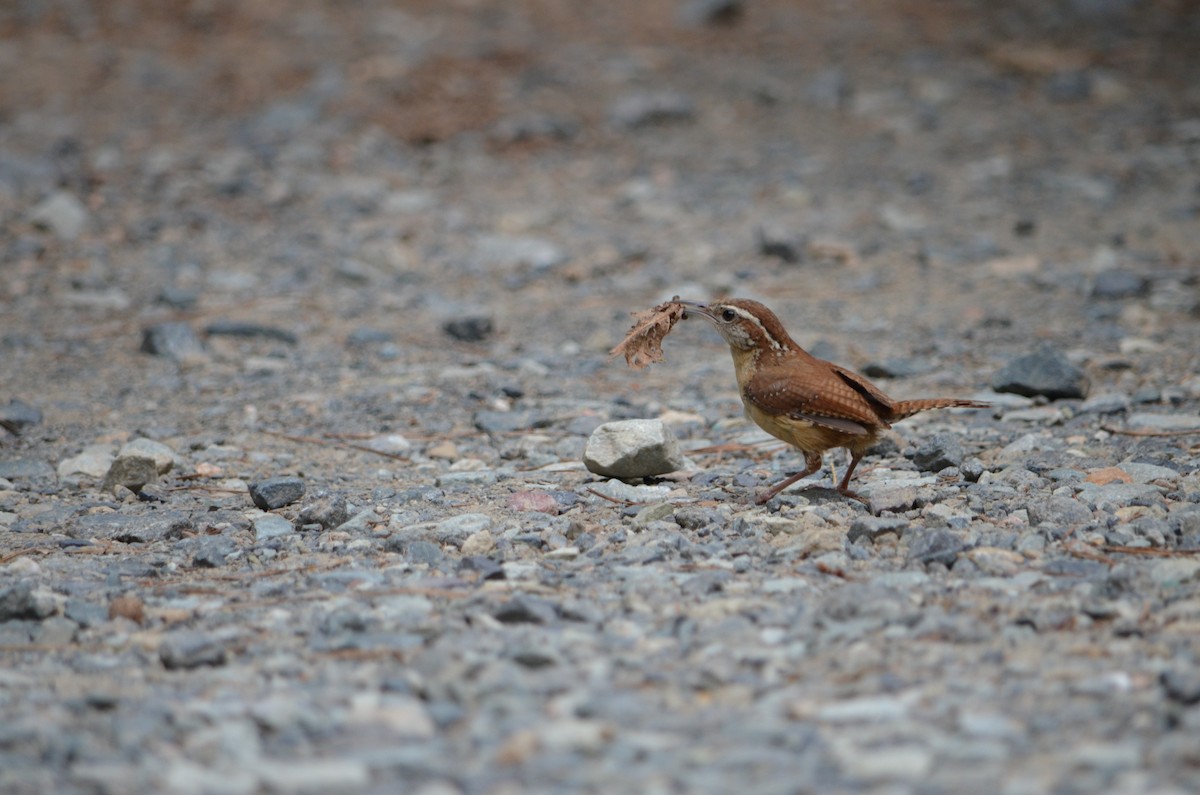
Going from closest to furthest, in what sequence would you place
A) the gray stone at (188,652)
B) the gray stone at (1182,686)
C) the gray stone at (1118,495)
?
the gray stone at (1182,686) < the gray stone at (188,652) < the gray stone at (1118,495)

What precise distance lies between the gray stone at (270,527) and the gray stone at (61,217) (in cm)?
647

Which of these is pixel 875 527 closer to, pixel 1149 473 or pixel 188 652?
pixel 1149 473

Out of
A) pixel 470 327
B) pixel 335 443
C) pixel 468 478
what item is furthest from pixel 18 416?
pixel 470 327

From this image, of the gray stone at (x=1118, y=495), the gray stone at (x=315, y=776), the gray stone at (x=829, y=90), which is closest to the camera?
the gray stone at (x=315, y=776)

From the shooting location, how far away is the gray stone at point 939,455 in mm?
5844

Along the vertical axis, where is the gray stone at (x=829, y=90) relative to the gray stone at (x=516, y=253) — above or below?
above

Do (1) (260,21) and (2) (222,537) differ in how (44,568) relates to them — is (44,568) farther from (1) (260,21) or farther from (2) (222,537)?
(1) (260,21)

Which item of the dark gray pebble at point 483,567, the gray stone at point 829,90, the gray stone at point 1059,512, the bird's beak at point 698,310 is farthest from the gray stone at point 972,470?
the gray stone at point 829,90

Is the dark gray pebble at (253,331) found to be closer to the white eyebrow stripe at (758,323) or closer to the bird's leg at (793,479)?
the white eyebrow stripe at (758,323)

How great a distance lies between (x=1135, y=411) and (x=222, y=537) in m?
4.72

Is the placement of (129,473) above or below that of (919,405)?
below

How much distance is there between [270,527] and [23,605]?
1.21m

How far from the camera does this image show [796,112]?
13.4 meters

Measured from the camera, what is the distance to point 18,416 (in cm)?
703
